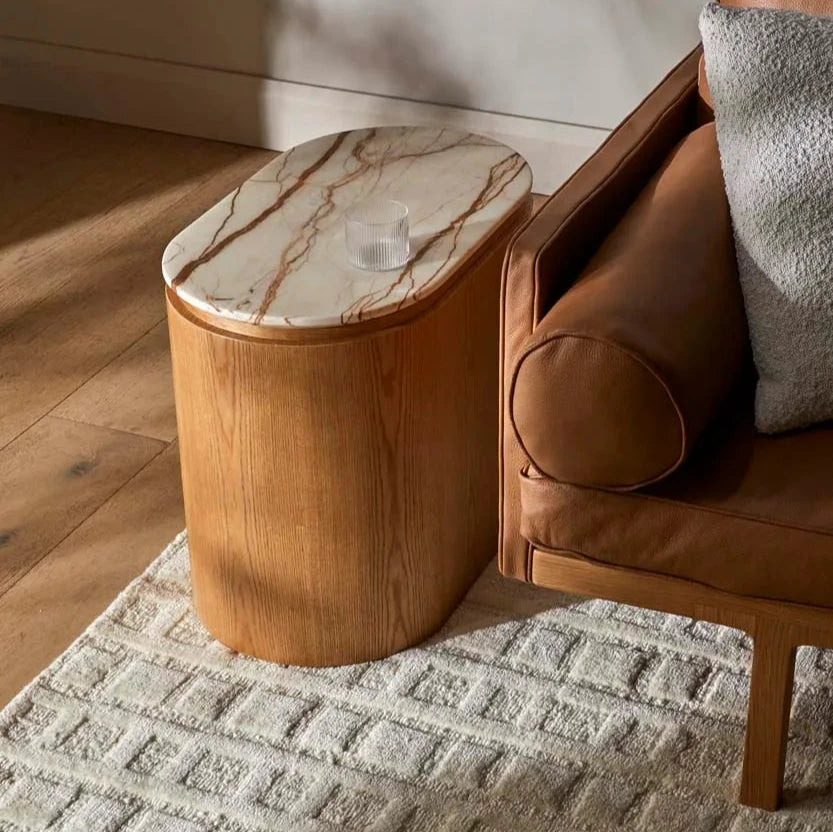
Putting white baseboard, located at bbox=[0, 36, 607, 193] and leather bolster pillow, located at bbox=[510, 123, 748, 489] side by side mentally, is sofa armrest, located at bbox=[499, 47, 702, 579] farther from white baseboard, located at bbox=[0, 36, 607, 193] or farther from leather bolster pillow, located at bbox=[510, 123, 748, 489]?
white baseboard, located at bbox=[0, 36, 607, 193]

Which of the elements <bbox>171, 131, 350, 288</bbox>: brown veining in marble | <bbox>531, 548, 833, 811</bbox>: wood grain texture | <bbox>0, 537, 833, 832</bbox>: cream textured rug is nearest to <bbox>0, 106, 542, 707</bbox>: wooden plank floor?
<bbox>0, 537, 833, 832</bbox>: cream textured rug

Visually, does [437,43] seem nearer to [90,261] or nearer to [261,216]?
[90,261]

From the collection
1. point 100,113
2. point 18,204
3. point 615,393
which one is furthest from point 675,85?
point 100,113

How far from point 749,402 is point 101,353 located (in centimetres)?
134

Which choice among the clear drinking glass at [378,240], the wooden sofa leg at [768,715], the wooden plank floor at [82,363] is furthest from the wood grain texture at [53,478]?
the wooden sofa leg at [768,715]

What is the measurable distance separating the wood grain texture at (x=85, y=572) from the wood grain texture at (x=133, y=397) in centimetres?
12

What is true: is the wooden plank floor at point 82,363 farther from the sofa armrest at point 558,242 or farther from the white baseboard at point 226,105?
the sofa armrest at point 558,242

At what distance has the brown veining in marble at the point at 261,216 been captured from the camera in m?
1.73

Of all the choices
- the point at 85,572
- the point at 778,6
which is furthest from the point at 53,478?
the point at 778,6

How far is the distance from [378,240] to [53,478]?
80cm

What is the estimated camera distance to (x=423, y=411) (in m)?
1.75

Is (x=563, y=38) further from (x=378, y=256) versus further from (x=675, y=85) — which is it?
(x=378, y=256)

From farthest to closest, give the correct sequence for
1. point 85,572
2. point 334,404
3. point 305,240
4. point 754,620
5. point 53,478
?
point 53,478 < point 85,572 < point 305,240 < point 334,404 < point 754,620

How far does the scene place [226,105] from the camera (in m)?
3.36
